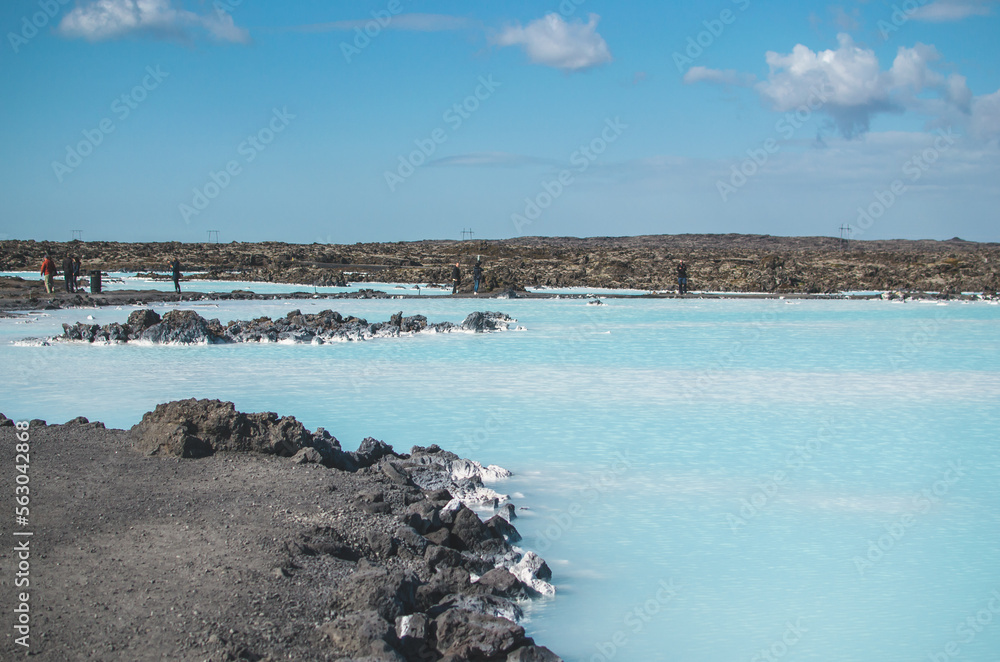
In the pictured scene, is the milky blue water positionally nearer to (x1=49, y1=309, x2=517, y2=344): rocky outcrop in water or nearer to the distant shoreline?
(x1=49, y1=309, x2=517, y2=344): rocky outcrop in water

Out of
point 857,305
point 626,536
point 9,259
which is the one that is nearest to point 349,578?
point 626,536

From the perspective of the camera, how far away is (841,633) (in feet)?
13.5

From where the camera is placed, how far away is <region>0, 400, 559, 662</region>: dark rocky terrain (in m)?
3.36

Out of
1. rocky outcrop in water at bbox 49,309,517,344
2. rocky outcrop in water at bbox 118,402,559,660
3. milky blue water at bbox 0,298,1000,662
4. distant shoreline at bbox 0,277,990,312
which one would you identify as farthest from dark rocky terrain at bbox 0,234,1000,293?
rocky outcrop in water at bbox 118,402,559,660

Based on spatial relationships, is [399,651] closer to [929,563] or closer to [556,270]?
[929,563]

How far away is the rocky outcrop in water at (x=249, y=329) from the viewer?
48.7ft

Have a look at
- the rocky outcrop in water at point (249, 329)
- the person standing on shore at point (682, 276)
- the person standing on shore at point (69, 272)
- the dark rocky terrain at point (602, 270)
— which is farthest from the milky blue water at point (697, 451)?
the dark rocky terrain at point (602, 270)

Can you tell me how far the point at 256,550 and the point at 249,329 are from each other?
12092mm

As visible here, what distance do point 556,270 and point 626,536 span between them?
4048 centimetres

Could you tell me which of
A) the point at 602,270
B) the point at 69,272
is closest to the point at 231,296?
the point at 69,272

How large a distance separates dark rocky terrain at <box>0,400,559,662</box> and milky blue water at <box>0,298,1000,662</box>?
0.53 metres

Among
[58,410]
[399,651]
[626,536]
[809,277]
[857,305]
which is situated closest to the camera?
[399,651]

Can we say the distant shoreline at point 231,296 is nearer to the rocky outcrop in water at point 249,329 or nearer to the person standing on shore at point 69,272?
the person standing on shore at point 69,272

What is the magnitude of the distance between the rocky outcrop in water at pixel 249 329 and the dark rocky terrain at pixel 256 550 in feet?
29.3
